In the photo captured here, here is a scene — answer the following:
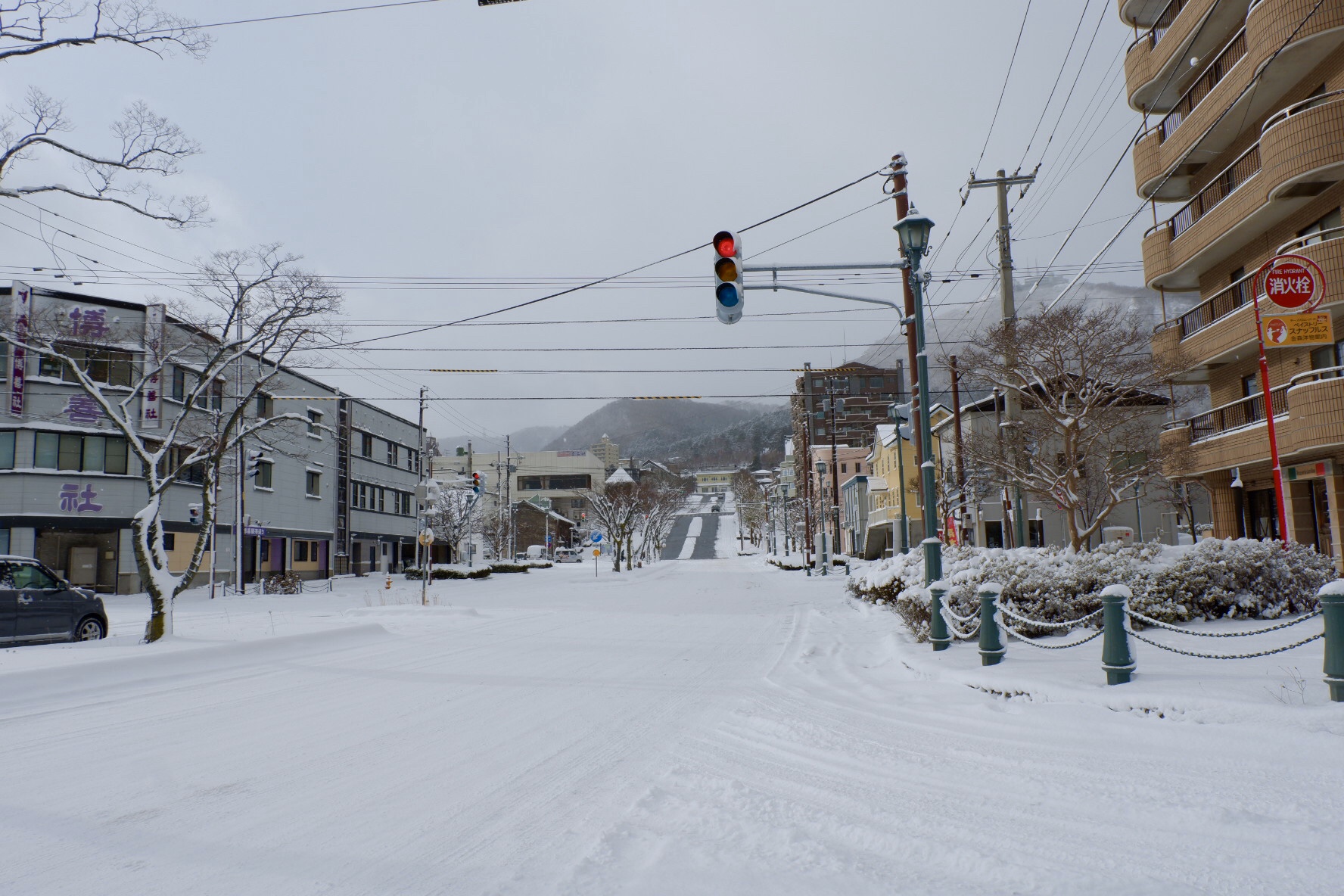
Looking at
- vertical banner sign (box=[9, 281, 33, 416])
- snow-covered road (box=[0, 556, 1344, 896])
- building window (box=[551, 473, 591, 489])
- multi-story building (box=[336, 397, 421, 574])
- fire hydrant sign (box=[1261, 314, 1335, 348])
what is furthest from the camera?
building window (box=[551, 473, 591, 489])

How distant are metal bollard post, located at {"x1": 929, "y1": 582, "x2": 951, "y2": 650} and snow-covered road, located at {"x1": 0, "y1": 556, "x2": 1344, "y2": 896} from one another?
45.7 inches

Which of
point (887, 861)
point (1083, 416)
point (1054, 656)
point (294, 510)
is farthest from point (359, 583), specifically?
point (887, 861)

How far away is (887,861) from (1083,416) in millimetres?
18304

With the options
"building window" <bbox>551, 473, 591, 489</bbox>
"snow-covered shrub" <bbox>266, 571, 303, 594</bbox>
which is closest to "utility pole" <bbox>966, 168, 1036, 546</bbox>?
"snow-covered shrub" <bbox>266, 571, 303, 594</bbox>

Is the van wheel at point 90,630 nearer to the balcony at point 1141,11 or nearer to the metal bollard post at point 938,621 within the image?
the metal bollard post at point 938,621

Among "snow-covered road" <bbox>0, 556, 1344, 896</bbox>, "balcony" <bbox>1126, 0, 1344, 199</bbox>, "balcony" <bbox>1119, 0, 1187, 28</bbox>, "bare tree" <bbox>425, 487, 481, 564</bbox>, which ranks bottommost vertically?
"snow-covered road" <bbox>0, 556, 1344, 896</bbox>

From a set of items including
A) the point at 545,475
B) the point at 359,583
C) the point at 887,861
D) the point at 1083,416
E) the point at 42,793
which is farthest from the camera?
the point at 545,475

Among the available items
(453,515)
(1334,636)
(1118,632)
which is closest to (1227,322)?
(1118,632)

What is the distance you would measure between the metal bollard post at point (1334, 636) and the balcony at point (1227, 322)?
48.7ft

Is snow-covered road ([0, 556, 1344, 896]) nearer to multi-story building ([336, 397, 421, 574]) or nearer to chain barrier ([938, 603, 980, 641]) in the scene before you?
chain barrier ([938, 603, 980, 641])

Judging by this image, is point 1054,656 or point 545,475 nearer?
point 1054,656

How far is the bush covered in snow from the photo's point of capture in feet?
36.1

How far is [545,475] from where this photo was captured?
5276 inches

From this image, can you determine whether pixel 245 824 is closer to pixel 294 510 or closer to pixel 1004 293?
pixel 1004 293
